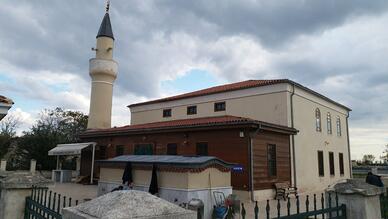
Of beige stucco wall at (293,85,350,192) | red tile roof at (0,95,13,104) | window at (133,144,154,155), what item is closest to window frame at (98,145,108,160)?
window at (133,144,154,155)

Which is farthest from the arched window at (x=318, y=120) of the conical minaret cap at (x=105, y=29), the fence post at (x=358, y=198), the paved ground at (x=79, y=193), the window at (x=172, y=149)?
the fence post at (x=358, y=198)

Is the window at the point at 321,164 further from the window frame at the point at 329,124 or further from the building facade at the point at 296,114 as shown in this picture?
the window frame at the point at 329,124

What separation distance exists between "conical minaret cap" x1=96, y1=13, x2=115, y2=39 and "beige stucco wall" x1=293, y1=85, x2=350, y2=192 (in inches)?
663

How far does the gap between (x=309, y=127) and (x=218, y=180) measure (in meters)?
11.2

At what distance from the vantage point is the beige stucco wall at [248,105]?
60.9 ft

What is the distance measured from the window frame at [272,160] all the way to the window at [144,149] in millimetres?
6720

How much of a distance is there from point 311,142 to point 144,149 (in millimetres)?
10392

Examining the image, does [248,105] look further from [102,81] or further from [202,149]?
[102,81]

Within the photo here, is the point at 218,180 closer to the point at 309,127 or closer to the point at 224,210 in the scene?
the point at 224,210

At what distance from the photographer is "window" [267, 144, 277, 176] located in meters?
16.2

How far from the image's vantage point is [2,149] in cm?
2906

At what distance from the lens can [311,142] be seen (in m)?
20.7

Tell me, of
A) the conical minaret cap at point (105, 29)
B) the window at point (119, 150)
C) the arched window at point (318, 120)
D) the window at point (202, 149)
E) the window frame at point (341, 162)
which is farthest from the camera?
the conical minaret cap at point (105, 29)

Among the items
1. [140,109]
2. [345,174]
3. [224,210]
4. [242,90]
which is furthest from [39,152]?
[345,174]
